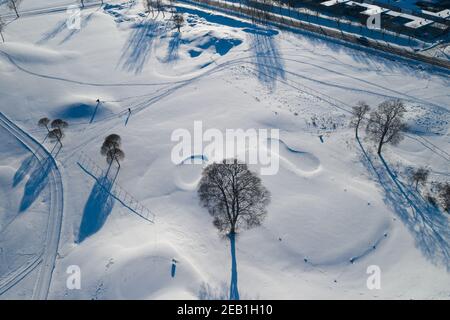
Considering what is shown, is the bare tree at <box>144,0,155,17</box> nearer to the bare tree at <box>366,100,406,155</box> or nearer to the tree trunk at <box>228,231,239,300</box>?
the bare tree at <box>366,100,406,155</box>

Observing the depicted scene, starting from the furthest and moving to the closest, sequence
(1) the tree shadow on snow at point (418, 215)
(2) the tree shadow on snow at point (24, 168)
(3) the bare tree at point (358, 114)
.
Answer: (3) the bare tree at point (358, 114), (2) the tree shadow on snow at point (24, 168), (1) the tree shadow on snow at point (418, 215)

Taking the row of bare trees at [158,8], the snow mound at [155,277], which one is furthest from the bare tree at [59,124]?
the row of bare trees at [158,8]

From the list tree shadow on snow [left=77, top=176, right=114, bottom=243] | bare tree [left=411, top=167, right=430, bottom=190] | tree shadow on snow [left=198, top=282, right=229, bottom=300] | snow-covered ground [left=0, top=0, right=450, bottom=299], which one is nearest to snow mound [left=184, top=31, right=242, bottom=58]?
snow-covered ground [left=0, top=0, right=450, bottom=299]

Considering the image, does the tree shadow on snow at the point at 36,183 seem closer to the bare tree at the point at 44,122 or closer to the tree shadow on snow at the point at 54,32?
the bare tree at the point at 44,122

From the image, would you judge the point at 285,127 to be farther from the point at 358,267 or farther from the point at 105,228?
the point at 105,228

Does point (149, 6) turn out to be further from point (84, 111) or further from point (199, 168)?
point (199, 168)

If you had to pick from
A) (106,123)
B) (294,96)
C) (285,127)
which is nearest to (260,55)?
(294,96)
